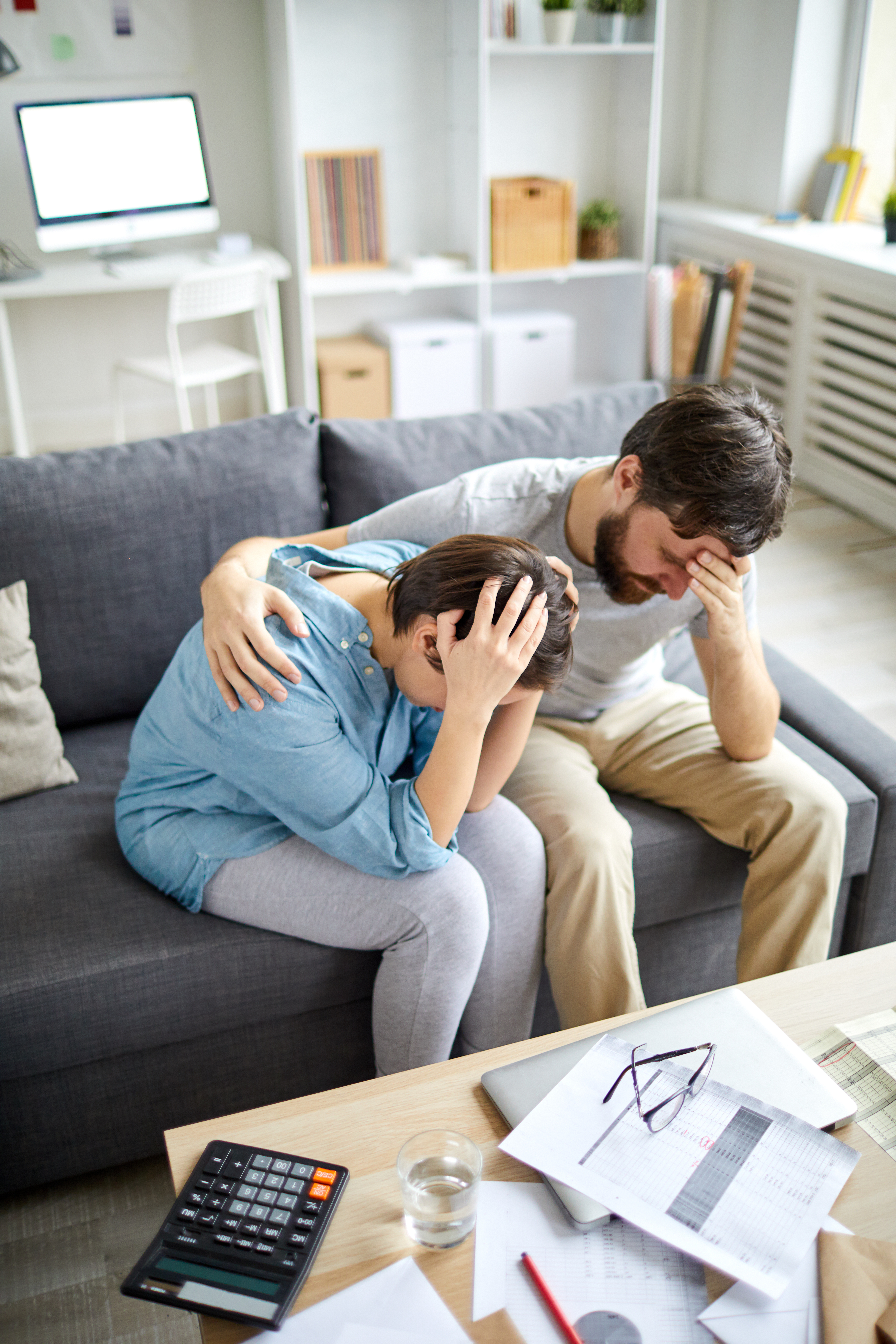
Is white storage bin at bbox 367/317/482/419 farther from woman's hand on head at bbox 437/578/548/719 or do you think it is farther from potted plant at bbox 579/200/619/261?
woman's hand on head at bbox 437/578/548/719

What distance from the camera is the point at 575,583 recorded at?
1553mm

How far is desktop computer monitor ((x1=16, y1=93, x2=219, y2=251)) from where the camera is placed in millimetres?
3473

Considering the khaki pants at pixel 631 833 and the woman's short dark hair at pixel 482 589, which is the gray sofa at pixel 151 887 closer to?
the khaki pants at pixel 631 833

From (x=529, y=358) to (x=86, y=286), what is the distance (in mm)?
1549

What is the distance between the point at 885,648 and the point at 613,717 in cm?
149

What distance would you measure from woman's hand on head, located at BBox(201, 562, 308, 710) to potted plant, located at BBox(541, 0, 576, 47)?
10.2 feet

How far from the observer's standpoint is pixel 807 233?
3.73m

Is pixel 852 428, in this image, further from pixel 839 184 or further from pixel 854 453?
pixel 839 184

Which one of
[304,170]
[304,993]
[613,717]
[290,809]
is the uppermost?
[304,170]

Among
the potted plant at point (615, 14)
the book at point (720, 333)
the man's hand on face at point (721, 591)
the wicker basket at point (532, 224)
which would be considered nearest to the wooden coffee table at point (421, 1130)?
the man's hand on face at point (721, 591)

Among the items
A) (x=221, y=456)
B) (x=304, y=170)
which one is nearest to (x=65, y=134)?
(x=304, y=170)

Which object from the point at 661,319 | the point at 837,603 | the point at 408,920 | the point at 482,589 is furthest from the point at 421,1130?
the point at 661,319

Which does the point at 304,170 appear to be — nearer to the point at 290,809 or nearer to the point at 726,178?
the point at 726,178

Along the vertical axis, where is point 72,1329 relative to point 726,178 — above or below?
below
